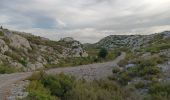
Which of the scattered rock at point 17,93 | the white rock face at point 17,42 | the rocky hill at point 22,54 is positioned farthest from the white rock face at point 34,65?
the scattered rock at point 17,93

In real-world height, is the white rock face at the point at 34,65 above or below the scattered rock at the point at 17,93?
below

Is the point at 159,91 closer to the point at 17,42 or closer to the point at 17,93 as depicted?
the point at 17,93

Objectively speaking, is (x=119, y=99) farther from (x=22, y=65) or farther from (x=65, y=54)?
(x=65, y=54)

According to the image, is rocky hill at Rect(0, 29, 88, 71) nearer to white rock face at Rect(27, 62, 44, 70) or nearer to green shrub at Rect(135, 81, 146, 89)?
white rock face at Rect(27, 62, 44, 70)

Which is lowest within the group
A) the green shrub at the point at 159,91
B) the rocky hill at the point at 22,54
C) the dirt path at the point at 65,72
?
the green shrub at the point at 159,91

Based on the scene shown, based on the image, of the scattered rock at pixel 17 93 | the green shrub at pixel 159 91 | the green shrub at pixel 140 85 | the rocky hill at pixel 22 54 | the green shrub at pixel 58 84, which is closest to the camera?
the scattered rock at pixel 17 93

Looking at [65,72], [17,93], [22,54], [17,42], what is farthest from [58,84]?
[17,42]

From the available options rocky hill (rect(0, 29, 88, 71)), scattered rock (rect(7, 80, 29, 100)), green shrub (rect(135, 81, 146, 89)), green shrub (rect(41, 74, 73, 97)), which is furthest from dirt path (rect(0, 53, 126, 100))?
rocky hill (rect(0, 29, 88, 71))

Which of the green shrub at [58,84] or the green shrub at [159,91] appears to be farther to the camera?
the green shrub at [58,84]

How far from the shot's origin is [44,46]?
3260 inches

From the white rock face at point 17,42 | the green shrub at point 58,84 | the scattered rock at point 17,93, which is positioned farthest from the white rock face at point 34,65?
the scattered rock at point 17,93

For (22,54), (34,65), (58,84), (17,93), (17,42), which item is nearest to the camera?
(17,93)

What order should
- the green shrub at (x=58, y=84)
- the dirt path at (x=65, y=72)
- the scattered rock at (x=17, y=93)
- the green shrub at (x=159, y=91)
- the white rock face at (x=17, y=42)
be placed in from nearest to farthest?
1. the scattered rock at (x=17, y=93)
2. the green shrub at (x=159, y=91)
3. the green shrub at (x=58, y=84)
4. the dirt path at (x=65, y=72)
5. the white rock face at (x=17, y=42)

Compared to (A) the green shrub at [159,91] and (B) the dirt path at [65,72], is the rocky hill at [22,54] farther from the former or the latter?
(A) the green shrub at [159,91]
